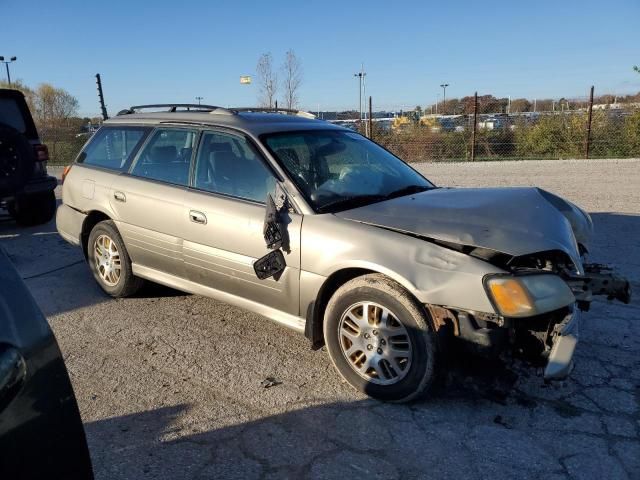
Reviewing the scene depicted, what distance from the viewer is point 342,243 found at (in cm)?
314

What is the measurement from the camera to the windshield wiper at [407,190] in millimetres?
3793

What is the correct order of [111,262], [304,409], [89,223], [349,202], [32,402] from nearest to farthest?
[32,402]
[304,409]
[349,202]
[111,262]
[89,223]

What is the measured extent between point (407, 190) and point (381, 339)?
1.38 metres

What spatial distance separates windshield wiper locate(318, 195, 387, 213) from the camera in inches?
135

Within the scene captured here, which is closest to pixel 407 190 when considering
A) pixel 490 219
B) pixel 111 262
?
pixel 490 219

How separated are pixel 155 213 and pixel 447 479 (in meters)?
2.93

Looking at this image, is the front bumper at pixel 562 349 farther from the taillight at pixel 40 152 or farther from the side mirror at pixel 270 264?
the taillight at pixel 40 152

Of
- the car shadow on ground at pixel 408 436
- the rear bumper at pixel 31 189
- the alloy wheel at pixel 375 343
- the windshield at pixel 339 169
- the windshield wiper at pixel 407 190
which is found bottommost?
the car shadow on ground at pixel 408 436

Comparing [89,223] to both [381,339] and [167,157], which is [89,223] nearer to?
[167,157]

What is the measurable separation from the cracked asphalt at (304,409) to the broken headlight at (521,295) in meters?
0.39

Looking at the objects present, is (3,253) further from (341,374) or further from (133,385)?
(341,374)

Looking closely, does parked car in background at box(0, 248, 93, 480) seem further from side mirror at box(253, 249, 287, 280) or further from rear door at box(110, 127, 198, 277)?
rear door at box(110, 127, 198, 277)

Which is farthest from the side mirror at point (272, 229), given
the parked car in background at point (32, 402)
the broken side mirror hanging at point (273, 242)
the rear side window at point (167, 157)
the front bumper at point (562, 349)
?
the parked car in background at point (32, 402)

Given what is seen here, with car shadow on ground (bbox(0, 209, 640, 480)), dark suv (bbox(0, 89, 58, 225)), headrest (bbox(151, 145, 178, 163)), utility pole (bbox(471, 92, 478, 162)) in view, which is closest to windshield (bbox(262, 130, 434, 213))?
headrest (bbox(151, 145, 178, 163))
